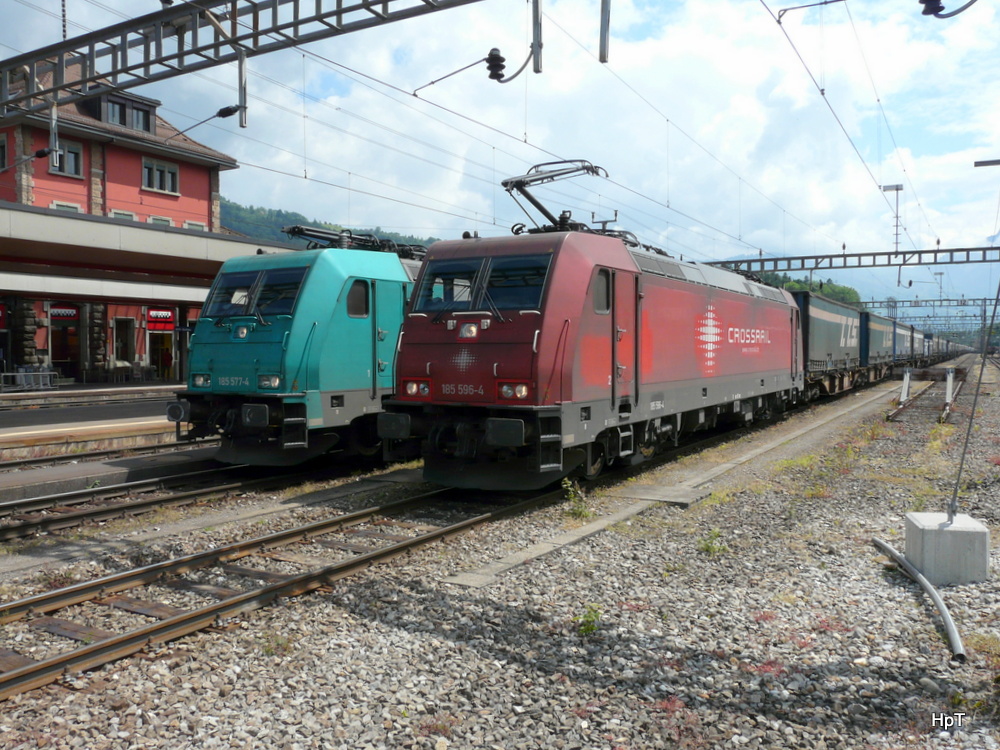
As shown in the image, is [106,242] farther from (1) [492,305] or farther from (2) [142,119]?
(2) [142,119]

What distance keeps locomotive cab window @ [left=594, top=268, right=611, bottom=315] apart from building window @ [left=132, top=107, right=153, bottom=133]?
119 ft

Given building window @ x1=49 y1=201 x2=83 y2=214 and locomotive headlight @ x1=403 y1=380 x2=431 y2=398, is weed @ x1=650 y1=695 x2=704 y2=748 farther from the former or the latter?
building window @ x1=49 y1=201 x2=83 y2=214

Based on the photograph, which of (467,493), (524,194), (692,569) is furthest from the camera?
(524,194)

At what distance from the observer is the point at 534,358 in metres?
8.96

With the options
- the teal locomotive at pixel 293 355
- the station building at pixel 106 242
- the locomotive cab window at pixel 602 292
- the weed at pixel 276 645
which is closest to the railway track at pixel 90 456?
the teal locomotive at pixel 293 355

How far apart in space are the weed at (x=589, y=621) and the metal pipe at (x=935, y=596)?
7.41 feet

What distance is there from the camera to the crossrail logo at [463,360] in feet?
31.1

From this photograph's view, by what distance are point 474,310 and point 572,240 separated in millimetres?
1454

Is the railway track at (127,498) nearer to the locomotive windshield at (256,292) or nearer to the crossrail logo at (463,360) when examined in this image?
the locomotive windshield at (256,292)

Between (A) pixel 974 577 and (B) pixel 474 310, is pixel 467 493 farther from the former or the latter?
(A) pixel 974 577

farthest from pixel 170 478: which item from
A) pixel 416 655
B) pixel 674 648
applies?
pixel 674 648

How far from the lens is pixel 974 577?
6.43 meters

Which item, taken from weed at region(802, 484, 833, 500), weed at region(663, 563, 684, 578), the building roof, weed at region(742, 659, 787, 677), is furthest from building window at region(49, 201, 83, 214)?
weed at region(742, 659, 787, 677)

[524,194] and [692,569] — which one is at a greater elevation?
[524,194]
